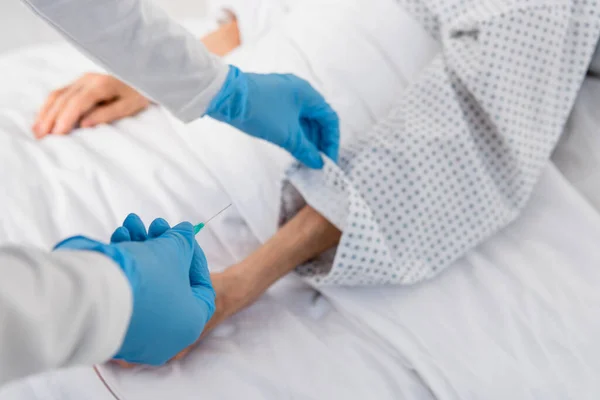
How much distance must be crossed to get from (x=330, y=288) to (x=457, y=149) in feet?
0.97

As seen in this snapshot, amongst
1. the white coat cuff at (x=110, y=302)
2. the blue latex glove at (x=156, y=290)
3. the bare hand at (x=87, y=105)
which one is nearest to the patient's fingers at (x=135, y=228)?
the blue latex glove at (x=156, y=290)

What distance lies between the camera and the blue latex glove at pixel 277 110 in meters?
0.83

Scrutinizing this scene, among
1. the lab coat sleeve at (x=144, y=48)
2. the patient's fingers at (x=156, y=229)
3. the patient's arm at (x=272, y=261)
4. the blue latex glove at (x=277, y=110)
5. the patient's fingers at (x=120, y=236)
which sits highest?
the lab coat sleeve at (x=144, y=48)

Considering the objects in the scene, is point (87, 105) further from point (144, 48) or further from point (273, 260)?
point (273, 260)

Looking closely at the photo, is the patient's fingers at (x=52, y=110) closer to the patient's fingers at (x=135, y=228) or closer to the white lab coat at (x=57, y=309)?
the patient's fingers at (x=135, y=228)

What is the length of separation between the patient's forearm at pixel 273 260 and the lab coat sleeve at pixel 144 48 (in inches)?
8.7

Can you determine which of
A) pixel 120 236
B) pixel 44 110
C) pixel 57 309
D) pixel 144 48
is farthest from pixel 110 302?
pixel 44 110

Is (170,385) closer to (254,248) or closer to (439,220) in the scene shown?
(254,248)

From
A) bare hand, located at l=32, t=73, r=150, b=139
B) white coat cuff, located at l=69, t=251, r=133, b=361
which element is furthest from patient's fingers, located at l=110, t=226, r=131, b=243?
bare hand, located at l=32, t=73, r=150, b=139

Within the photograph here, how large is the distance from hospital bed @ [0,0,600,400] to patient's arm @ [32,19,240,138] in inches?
1.0

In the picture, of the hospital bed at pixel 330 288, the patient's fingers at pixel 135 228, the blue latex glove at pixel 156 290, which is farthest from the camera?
the hospital bed at pixel 330 288

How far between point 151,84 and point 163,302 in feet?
1.19

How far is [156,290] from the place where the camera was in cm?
54

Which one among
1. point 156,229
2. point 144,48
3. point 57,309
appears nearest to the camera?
point 57,309
